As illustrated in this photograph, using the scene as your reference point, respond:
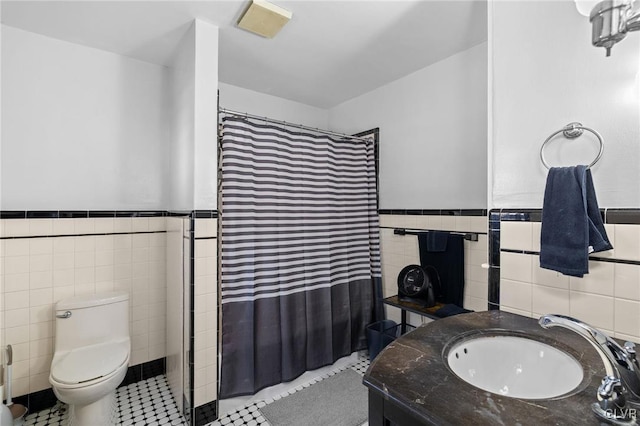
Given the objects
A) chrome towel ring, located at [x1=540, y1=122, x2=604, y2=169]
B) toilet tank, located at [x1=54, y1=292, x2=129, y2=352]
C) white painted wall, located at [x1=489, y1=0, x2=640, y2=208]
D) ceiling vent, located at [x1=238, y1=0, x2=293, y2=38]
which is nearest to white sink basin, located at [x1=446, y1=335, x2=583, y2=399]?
white painted wall, located at [x1=489, y1=0, x2=640, y2=208]

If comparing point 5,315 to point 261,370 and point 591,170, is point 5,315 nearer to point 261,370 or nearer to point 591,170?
point 261,370

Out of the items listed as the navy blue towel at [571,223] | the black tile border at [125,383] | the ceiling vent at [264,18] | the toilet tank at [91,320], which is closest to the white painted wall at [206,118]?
the ceiling vent at [264,18]

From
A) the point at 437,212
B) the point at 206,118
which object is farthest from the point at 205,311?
the point at 437,212

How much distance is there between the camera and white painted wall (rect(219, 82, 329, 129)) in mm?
2596

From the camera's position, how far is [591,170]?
107 cm

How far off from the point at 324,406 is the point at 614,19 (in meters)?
2.20

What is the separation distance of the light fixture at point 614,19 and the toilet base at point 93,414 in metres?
2.60

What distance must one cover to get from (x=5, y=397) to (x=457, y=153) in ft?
10.2

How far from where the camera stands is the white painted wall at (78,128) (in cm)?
181

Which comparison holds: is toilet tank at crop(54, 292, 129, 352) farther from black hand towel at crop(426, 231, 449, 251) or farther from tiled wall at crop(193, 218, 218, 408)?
black hand towel at crop(426, 231, 449, 251)

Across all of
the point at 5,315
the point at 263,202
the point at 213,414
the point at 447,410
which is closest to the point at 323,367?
the point at 213,414

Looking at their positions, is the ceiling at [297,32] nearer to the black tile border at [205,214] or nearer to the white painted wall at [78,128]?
the white painted wall at [78,128]

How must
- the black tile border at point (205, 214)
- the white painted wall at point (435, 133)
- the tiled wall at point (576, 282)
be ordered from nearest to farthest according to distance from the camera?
1. the tiled wall at point (576, 282)
2. the black tile border at point (205, 214)
3. the white painted wall at point (435, 133)

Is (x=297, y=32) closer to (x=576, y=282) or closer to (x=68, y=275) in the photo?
(x=576, y=282)
